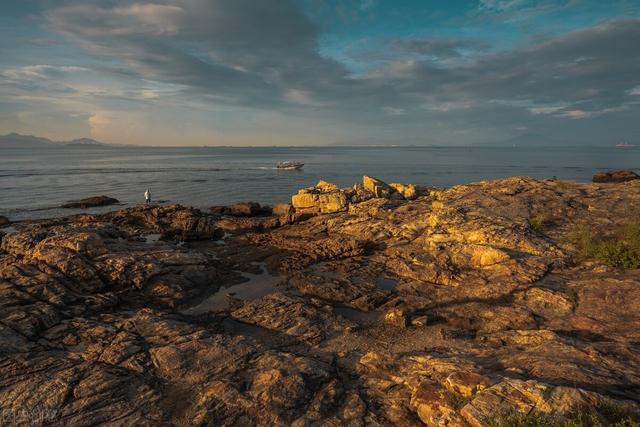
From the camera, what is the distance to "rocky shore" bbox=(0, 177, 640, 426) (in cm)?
896

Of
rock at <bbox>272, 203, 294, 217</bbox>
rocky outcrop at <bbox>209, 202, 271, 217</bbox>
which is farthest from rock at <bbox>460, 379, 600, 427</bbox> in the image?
→ rocky outcrop at <bbox>209, 202, 271, 217</bbox>

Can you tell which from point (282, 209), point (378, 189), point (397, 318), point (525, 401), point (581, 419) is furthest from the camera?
point (282, 209)

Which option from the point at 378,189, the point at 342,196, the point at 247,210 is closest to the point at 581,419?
the point at 342,196

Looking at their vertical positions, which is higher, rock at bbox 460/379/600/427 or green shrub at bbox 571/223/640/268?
green shrub at bbox 571/223/640/268

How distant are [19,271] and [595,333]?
2357 centimetres

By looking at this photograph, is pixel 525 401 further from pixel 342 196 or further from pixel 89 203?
pixel 89 203

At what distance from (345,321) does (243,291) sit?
6.25 meters

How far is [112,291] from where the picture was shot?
16859 mm

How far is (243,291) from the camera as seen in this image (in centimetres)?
1820

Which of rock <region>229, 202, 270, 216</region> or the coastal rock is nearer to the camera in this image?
the coastal rock

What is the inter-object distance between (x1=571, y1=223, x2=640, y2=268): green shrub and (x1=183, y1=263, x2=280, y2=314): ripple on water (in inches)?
645

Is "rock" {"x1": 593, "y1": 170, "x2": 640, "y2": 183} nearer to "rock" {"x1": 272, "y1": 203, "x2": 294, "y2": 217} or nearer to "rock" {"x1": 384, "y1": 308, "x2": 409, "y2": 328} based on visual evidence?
"rock" {"x1": 272, "y1": 203, "x2": 294, "y2": 217}

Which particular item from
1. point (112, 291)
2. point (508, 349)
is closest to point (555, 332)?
point (508, 349)

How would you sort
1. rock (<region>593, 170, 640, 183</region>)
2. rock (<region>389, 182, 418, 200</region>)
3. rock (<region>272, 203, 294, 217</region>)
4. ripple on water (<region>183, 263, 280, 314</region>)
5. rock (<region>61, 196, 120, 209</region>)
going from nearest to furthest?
ripple on water (<region>183, 263, 280, 314</region>), rock (<region>389, 182, 418, 200</region>), rock (<region>272, 203, 294, 217</region>), rock (<region>61, 196, 120, 209</region>), rock (<region>593, 170, 640, 183</region>)
